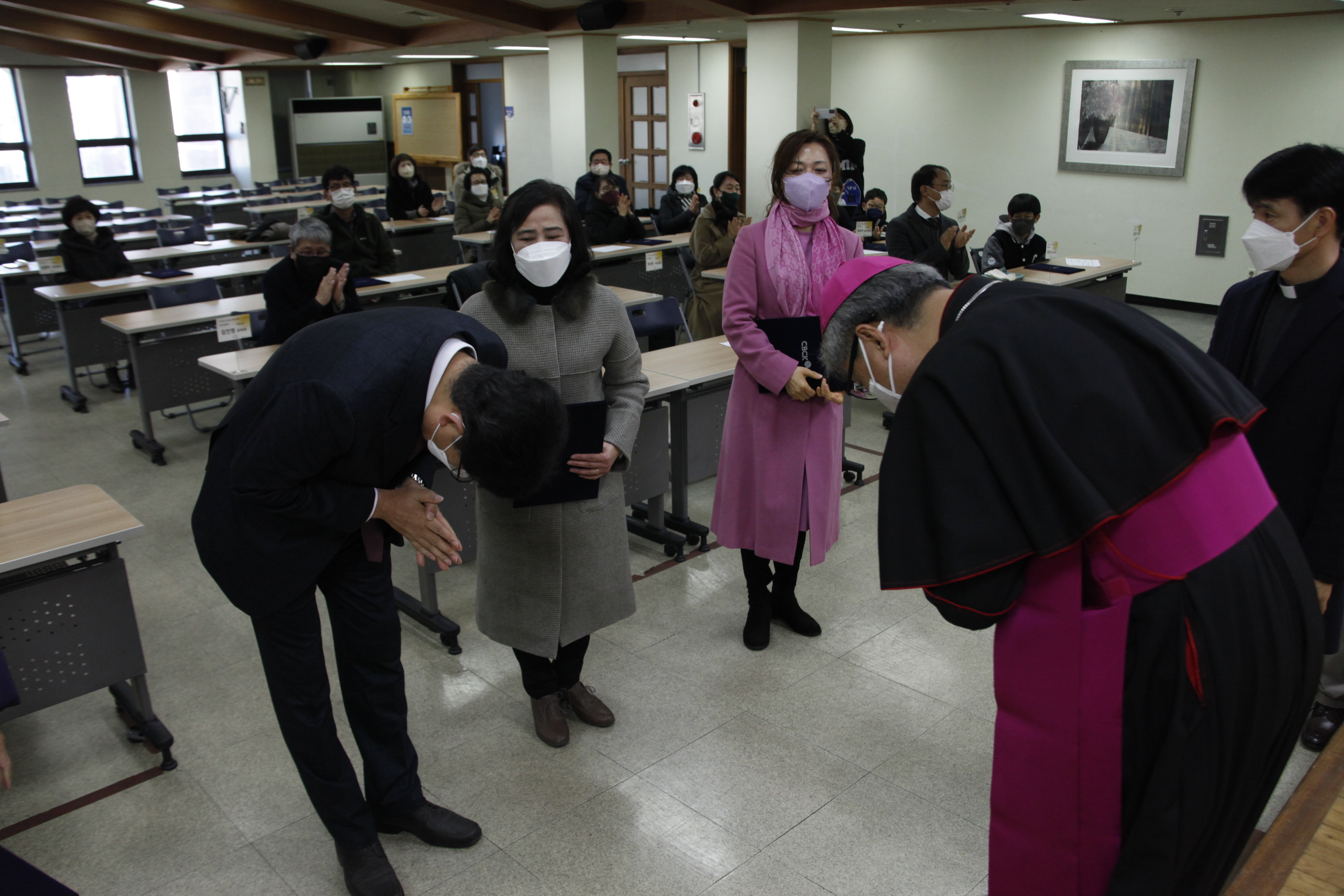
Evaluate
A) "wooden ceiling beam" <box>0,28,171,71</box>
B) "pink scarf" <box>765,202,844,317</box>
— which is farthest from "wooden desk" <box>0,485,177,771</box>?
"wooden ceiling beam" <box>0,28,171,71</box>

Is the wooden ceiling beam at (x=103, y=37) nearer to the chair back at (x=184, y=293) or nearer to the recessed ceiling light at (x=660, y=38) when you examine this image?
the recessed ceiling light at (x=660, y=38)

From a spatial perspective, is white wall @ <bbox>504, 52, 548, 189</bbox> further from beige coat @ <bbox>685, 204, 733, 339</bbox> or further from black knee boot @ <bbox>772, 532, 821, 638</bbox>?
black knee boot @ <bbox>772, 532, 821, 638</bbox>

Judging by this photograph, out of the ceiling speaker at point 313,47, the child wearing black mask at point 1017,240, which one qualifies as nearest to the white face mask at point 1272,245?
the child wearing black mask at point 1017,240

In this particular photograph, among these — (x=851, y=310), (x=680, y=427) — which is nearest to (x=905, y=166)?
(x=680, y=427)

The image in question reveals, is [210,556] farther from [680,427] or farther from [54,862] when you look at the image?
[680,427]

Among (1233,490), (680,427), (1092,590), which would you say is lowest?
(680,427)

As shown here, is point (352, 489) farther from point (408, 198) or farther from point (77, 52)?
point (77, 52)

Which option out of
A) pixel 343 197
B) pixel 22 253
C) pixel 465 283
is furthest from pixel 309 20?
pixel 465 283

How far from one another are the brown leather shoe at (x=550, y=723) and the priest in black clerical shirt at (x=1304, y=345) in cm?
195

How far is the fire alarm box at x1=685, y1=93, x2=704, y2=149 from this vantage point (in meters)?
13.2

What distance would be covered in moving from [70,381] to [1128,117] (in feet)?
29.8

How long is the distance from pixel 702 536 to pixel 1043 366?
298 centimetres

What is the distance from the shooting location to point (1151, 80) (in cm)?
866

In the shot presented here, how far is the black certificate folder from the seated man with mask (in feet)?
11.8
